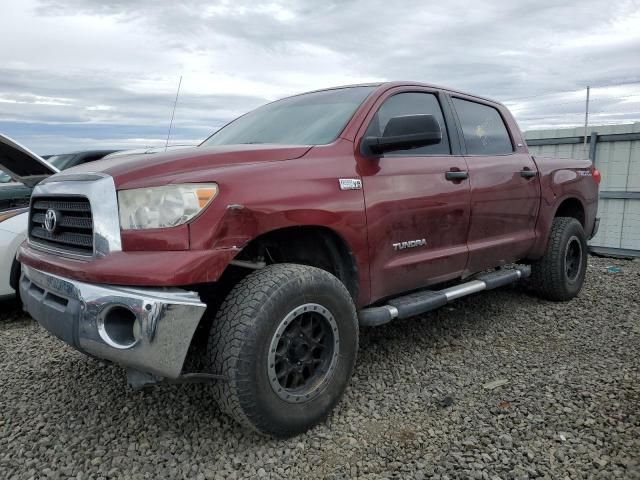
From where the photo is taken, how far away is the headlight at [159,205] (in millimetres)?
2350

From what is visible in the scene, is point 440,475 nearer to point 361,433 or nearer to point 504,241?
point 361,433

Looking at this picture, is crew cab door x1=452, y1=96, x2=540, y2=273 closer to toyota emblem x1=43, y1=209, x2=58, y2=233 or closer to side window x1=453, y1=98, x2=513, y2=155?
side window x1=453, y1=98, x2=513, y2=155

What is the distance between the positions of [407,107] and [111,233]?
85.7 inches

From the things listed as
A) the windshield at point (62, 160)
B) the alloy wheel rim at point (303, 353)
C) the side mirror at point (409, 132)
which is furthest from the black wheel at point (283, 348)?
the windshield at point (62, 160)

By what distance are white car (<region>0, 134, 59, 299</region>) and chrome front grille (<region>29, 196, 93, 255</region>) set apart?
5.71 ft

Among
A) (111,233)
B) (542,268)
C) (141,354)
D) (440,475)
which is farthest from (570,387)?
(111,233)

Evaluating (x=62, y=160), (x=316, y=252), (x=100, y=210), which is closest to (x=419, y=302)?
(x=316, y=252)

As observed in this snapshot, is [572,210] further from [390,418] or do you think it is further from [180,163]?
[180,163]

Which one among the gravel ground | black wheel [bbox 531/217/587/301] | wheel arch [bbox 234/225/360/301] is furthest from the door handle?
black wheel [bbox 531/217/587/301]

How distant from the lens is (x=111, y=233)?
234 centimetres

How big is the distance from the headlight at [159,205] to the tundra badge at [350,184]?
818 millimetres

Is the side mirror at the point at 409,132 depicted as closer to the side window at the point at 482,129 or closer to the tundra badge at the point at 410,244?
the tundra badge at the point at 410,244

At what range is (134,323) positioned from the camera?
2.28 metres

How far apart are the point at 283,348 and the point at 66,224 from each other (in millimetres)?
1258
